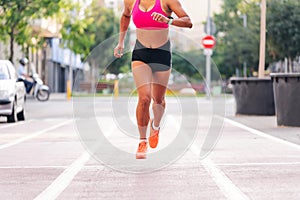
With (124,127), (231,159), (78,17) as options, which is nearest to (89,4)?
(78,17)

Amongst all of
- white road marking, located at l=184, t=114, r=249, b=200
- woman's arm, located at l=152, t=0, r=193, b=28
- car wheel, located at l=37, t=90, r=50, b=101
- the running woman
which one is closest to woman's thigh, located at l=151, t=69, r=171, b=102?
the running woman

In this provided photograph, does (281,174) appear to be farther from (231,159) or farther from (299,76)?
(299,76)

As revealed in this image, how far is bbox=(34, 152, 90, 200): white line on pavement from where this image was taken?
7.29 metres

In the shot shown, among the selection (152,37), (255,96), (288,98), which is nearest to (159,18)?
(152,37)

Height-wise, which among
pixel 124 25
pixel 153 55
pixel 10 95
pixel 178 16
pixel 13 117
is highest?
pixel 178 16

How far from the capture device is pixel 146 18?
360 inches

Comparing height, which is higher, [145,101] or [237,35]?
[145,101]

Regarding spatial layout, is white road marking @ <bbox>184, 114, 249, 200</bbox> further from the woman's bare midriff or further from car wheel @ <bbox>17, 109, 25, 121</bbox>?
car wheel @ <bbox>17, 109, 25, 121</bbox>

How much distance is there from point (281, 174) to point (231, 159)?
1723 mm

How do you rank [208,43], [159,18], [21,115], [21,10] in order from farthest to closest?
[208,43], [21,10], [21,115], [159,18]

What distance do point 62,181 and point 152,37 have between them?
81.2 inches

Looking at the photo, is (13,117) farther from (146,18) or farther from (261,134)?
(146,18)

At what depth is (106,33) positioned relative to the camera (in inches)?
3287

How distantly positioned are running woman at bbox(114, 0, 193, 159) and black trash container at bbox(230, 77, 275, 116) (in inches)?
518
